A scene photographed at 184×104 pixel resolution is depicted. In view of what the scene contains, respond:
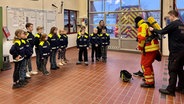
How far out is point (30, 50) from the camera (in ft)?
14.9

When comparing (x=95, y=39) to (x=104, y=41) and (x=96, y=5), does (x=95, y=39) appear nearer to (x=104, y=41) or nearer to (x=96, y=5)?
(x=104, y=41)

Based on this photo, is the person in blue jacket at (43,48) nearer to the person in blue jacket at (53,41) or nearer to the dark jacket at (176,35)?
the person in blue jacket at (53,41)

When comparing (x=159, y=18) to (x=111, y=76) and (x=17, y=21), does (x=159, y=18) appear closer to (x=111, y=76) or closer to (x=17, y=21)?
(x=111, y=76)

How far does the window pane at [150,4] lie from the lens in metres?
8.91

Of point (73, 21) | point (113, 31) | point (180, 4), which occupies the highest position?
point (180, 4)

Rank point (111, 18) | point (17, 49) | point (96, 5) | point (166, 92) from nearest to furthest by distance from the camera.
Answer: point (166, 92), point (17, 49), point (111, 18), point (96, 5)

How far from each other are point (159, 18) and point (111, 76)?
494cm

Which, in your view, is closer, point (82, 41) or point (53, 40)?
point (53, 40)

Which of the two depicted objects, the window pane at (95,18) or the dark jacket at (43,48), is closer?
the dark jacket at (43,48)

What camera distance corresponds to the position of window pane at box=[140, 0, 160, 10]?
351 inches

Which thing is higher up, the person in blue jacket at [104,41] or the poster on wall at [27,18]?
the poster on wall at [27,18]

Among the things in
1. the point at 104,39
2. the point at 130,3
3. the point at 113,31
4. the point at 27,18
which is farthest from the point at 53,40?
the point at 130,3

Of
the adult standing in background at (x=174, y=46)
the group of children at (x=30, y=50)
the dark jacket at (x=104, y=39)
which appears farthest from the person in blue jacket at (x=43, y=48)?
the adult standing in background at (x=174, y=46)

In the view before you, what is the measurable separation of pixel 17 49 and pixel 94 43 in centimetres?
328
